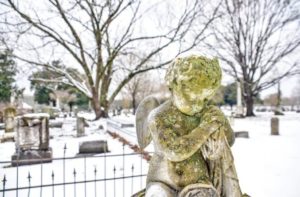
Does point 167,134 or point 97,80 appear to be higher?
point 97,80

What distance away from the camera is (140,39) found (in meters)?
21.3

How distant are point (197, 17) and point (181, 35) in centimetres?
163

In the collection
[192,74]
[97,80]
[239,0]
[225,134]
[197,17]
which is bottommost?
[225,134]

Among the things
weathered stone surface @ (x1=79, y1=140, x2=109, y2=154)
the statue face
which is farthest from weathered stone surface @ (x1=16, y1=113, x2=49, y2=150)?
the statue face

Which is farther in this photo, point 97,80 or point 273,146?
point 97,80

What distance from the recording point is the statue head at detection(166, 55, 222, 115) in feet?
5.64

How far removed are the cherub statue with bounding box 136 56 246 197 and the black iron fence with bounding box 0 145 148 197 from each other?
146 inches

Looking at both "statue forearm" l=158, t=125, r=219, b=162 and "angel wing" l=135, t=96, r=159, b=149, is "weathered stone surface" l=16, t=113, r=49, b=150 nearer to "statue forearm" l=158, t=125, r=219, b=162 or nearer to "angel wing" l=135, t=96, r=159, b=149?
"angel wing" l=135, t=96, r=159, b=149

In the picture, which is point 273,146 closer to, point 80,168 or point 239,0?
point 80,168

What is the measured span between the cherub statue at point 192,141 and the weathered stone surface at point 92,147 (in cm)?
767

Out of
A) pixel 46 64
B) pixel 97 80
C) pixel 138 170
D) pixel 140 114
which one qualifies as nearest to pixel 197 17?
pixel 97 80

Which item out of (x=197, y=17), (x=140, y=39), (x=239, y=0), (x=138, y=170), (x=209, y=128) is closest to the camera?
(x=209, y=128)

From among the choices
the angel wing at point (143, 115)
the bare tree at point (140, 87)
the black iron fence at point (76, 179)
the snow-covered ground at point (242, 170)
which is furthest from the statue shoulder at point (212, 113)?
the bare tree at point (140, 87)

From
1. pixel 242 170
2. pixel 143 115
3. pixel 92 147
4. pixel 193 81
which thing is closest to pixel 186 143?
pixel 193 81
